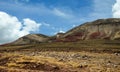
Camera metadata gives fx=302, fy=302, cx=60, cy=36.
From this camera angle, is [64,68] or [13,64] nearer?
[64,68]

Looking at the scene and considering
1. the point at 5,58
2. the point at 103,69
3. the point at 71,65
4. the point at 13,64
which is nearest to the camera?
the point at 103,69

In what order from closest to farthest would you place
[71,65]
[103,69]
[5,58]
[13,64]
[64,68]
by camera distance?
[103,69] < [64,68] < [71,65] < [13,64] < [5,58]

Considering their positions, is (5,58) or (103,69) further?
(5,58)

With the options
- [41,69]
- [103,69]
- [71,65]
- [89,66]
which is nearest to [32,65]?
[41,69]

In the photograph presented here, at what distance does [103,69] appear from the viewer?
189 ft

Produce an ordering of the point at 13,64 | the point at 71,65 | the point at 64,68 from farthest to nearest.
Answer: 1. the point at 13,64
2. the point at 71,65
3. the point at 64,68

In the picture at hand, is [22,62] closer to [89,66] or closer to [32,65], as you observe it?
[32,65]

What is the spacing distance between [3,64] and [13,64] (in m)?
4.36

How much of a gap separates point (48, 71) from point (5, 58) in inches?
967

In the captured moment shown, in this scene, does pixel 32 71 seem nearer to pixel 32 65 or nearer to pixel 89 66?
pixel 32 65

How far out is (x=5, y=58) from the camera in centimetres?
8125

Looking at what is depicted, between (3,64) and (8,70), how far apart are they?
1329 cm

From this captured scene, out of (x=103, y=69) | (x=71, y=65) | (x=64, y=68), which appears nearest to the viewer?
(x=103, y=69)

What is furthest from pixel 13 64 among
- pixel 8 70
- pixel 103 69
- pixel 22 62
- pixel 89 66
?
pixel 103 69
